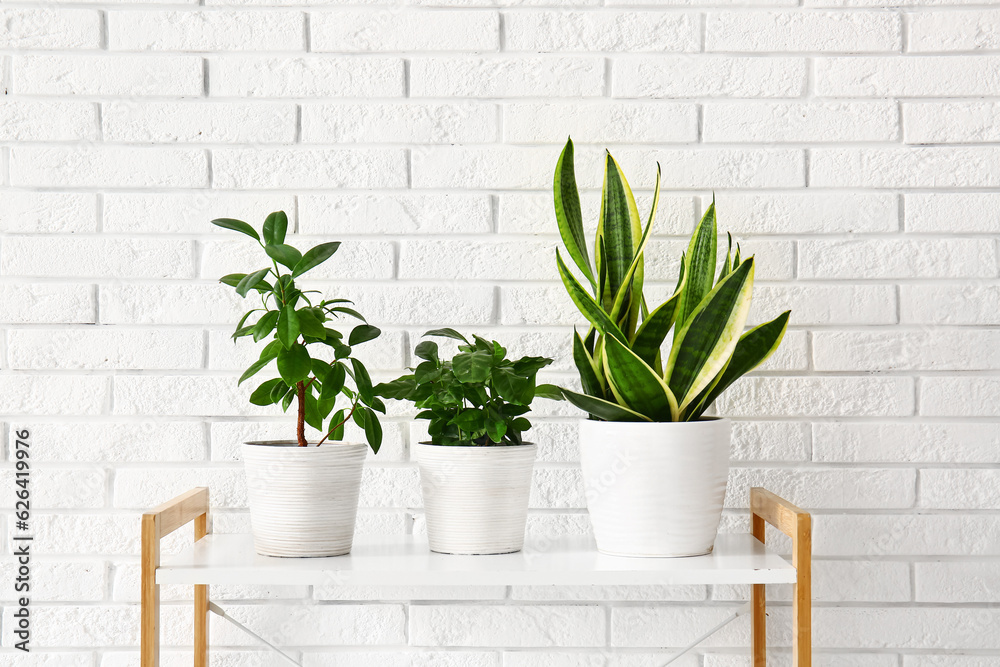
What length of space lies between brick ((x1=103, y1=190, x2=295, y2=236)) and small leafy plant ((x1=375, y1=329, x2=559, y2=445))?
0.37 metres

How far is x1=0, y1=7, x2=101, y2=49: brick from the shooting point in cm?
119

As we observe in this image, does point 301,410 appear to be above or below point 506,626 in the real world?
above

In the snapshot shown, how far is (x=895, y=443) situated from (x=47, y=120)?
1.29 meters

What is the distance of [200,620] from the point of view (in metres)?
1.12

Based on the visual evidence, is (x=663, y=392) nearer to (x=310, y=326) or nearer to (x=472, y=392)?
(x=472, y=392)

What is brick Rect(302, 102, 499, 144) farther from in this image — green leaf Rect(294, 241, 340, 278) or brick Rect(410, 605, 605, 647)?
brick Rect(410, 605, 605, 647)

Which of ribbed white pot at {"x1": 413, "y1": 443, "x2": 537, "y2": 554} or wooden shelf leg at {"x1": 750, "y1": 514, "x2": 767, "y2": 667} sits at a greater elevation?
ribbed white pot at {"x1": 413, "y1": 443, "x2": 537, "y2": 554}

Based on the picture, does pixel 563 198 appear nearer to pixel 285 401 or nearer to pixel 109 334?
pixel 285 401

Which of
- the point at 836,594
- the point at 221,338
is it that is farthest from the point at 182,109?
the point at 836,594

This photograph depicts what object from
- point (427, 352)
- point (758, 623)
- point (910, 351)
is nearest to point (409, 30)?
point (427, 352)

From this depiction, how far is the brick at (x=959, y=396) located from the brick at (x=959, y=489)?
0.08 meters

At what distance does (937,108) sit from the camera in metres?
1.19

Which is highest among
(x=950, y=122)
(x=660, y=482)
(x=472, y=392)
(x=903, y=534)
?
(x=950, y=122)

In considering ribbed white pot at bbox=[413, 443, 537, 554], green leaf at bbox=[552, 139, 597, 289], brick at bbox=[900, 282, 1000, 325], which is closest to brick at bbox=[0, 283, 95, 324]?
ribbed white pot at bbox=[413, 443, 537, 554]
